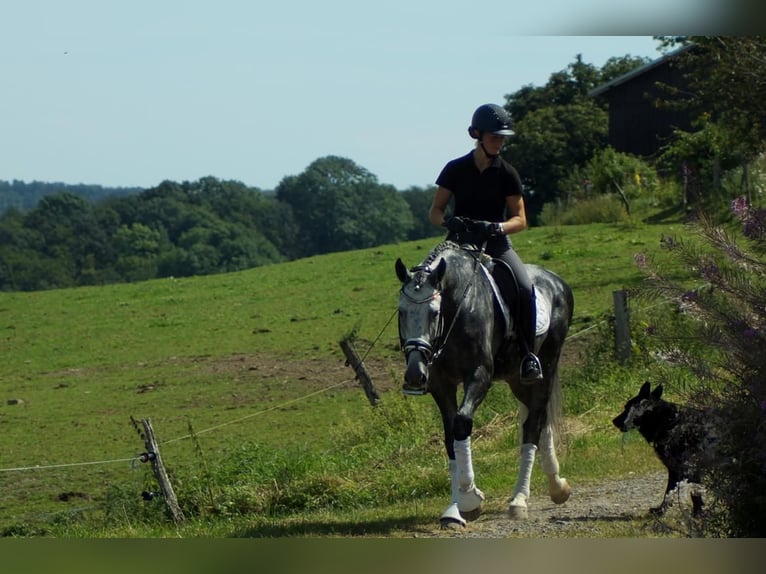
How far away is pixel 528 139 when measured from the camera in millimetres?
53969

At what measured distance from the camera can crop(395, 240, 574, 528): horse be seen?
28.3 ft

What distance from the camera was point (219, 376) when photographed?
71.0ft

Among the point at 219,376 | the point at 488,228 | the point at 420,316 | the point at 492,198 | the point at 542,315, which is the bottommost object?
the point at 219,376

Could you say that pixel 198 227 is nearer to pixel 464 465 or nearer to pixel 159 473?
pixel 159 473

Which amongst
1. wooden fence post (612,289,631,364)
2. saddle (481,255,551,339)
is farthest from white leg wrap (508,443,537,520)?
wooden fence post (612,289,631,364)

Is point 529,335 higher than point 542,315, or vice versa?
point 542,315

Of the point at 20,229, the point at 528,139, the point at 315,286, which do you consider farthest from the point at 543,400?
the point at 20,229

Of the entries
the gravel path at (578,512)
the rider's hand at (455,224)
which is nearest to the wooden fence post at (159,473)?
the gravel path at (578,512)

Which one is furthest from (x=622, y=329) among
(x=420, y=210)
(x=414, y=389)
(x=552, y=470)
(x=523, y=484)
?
(x=420, y=210)

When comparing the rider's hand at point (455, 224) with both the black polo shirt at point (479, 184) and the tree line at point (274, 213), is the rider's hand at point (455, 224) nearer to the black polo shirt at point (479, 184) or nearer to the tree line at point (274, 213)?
the black polo shirt at point (479, 184)

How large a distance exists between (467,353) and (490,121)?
1.74 m

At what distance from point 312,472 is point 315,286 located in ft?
62.7

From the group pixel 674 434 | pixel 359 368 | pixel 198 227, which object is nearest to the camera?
pixel 674 434

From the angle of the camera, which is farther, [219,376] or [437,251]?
[219,376]
